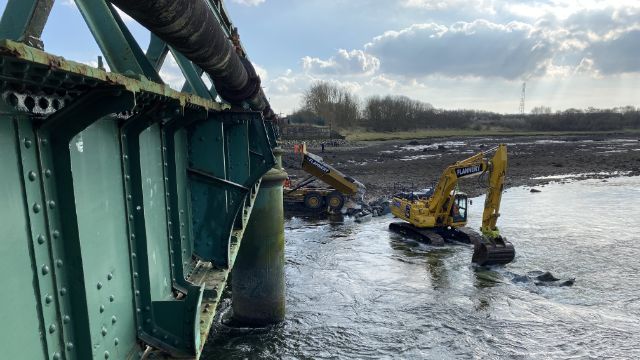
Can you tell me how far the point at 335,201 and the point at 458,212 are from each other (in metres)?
6.96

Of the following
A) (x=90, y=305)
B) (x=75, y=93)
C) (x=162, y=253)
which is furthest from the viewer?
(x=162, y=253)

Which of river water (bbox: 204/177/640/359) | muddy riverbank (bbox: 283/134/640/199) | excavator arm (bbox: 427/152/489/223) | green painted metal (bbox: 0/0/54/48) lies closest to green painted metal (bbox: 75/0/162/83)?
green painted metal (bbox: 0/0/54/48)

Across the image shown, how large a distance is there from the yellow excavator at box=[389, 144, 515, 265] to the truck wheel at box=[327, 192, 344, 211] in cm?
344

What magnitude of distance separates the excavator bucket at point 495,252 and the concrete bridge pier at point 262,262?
8031mm

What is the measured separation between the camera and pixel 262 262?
421 inches

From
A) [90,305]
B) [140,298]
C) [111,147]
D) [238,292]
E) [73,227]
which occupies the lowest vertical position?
[238,292]

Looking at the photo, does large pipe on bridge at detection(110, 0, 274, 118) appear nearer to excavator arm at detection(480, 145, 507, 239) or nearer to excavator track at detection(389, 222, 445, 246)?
excavator arm at detection(480, 145, 507, 239)

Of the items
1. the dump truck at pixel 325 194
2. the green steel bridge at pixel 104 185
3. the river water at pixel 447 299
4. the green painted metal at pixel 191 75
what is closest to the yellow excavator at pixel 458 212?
the river water at pixel 447 299

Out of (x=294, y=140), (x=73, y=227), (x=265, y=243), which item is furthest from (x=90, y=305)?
(x=294, y=140)

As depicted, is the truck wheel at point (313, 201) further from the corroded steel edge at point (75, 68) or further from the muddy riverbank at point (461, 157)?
the corroded steel edge at point (75, 68)

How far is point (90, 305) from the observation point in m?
2.62

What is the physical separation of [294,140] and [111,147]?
207 ft

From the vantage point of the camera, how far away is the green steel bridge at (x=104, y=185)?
78.9 inches

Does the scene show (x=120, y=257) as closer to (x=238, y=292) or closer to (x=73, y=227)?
(x=73, y=227)
